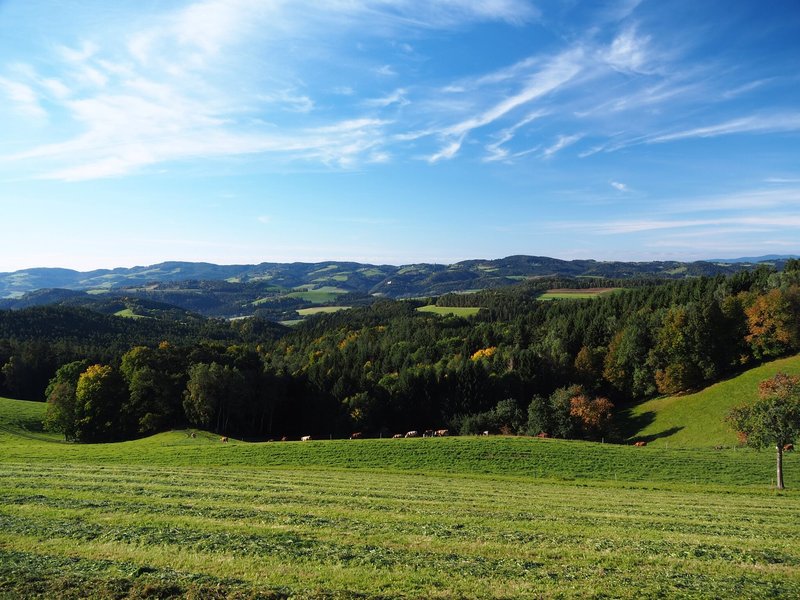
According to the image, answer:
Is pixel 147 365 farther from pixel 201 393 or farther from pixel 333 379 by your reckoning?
pixel 333 379

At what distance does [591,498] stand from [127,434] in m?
61.5

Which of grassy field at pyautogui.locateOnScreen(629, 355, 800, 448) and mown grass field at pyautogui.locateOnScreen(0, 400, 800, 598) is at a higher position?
mown grass field at pyautogui.locateOnScreen(0, 400, 800, 598)

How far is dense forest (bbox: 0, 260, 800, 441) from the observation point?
6500 centimetres

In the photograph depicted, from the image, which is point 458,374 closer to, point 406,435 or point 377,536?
point 406,435

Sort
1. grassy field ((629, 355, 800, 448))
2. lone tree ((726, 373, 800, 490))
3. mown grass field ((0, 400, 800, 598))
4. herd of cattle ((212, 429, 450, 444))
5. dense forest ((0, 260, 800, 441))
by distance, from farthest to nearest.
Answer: dense forest ((0, 260, 800, 441)) → grassy field ((629, 355, 800, 448)) → herd of cattle ((212, 429, 450, 444)) → lone tree ((726, 373, 800, 490)) → mown grass field ((0, 400, 800, 598))

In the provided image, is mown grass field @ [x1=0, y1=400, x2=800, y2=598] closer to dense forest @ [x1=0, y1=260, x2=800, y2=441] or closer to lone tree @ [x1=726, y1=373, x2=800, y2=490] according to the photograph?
lone tree @ [x1=726, y1=373, x2=800, y2=490]

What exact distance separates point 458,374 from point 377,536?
241 ft

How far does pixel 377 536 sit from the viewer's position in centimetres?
1543

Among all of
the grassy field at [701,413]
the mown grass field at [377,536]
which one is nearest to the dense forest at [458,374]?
the grassy field at [701,413]

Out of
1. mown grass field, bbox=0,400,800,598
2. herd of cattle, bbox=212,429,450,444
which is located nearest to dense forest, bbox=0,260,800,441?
herd of cattle, bbox=212,429,450,444

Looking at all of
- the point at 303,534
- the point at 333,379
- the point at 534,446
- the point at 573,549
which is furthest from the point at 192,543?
the point at 333,379

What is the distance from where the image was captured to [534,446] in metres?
47.1

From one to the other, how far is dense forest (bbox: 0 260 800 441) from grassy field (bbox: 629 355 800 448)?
385 cm

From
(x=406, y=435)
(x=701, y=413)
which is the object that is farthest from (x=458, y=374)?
(x=701, y=413)
